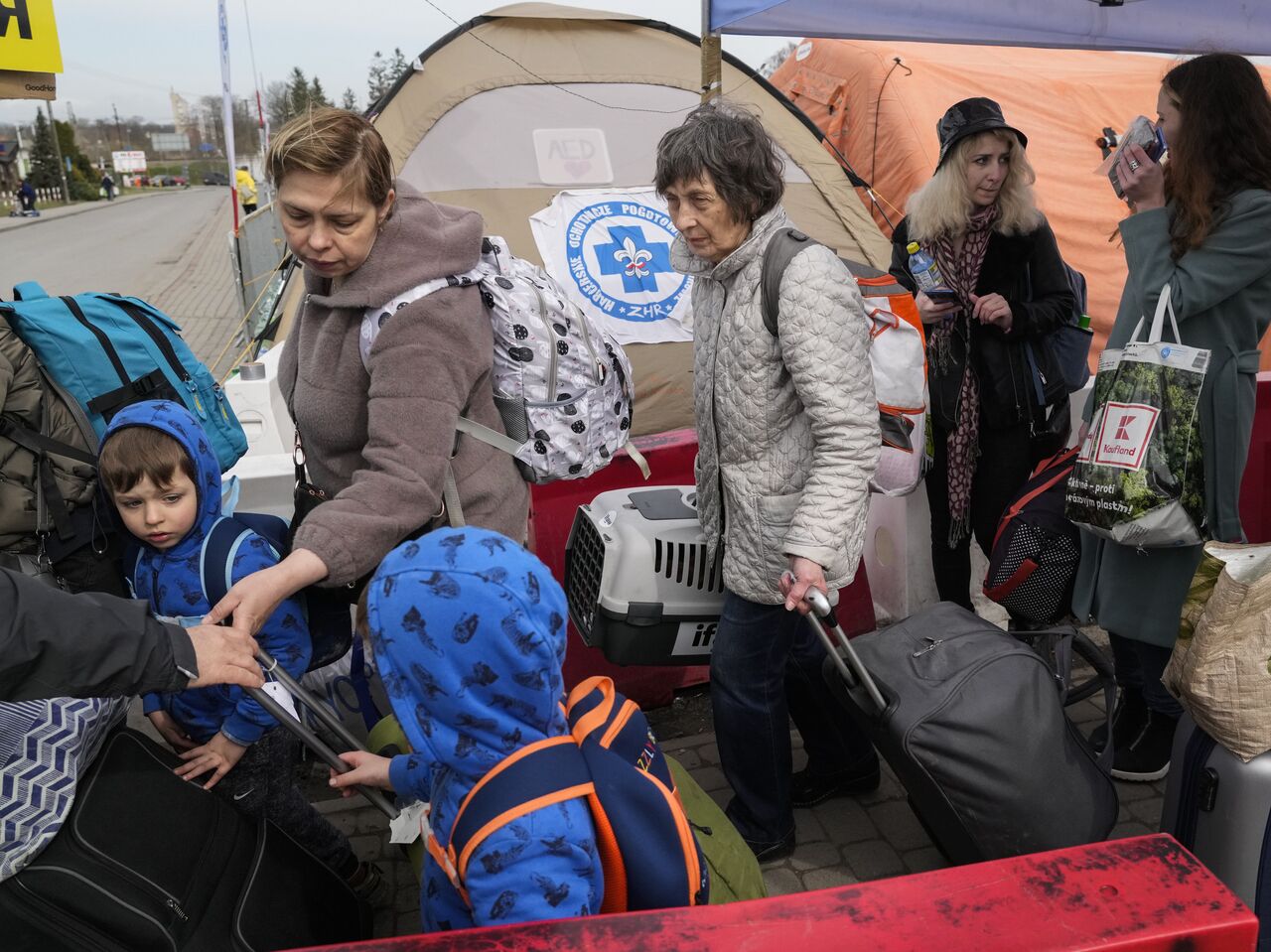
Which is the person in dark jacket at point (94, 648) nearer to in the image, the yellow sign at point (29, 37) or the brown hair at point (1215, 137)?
the yellow sign at point (29, 37)

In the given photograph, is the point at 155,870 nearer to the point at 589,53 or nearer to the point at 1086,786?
the point at 1086,786

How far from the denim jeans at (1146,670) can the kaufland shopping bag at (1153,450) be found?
0.40m

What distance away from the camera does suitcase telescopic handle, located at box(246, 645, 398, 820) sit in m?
1.69

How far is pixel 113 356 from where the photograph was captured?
7.71 ft

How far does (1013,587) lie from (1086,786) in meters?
0.87

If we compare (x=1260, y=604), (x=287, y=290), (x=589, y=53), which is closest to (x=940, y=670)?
(x=1260, y=604)

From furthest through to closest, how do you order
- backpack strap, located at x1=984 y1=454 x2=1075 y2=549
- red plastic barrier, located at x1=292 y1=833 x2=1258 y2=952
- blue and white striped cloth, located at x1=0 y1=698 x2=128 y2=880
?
backpack strap, located at x1=984 y1=454 x2=1075 y2=549
blue and white striped cloth, located at x1=0 y1=698 x2=128 y2=880
red plastic barrier, located at x1=292 y1=833 x2=1258 y2=952

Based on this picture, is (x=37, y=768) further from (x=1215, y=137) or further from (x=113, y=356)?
(x=1215, y=137)

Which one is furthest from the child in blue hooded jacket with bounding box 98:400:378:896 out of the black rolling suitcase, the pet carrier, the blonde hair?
the blonde hair

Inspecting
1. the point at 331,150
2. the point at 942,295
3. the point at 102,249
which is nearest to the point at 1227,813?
the point at 942,295

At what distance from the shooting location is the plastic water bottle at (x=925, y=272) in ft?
10.3

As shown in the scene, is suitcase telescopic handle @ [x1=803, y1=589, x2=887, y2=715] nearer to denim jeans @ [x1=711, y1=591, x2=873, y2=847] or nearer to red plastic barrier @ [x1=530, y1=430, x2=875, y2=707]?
denim jeans @ [x1=711, y1=591, x2=873, y2=847]

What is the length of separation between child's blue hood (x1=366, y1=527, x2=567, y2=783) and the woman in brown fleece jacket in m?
0.28

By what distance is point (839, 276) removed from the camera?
204 cm
